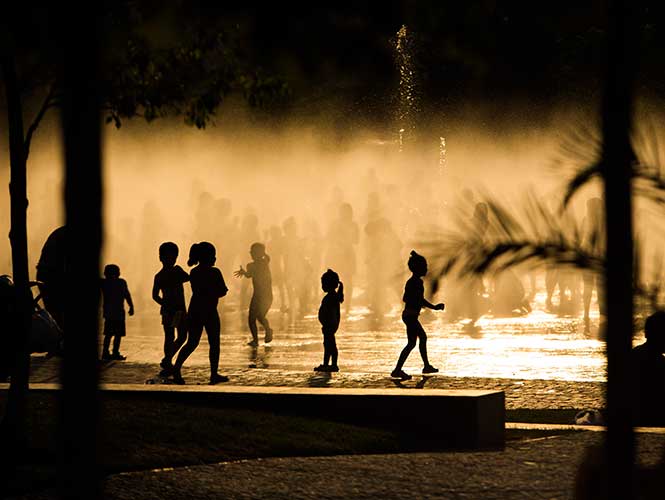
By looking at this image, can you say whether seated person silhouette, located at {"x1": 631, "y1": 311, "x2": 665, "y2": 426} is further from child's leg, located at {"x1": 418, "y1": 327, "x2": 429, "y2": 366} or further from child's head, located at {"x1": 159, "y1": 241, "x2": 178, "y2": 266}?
child's head, located at {"x1": 159, "y1": 241, "x2": 178, "y2": 266}

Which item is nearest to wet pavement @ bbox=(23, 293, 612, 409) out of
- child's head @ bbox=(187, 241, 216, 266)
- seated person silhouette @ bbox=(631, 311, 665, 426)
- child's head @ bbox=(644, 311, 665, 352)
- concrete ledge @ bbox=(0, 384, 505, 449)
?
child's head @ bbox=(187, 241, 216, 266)

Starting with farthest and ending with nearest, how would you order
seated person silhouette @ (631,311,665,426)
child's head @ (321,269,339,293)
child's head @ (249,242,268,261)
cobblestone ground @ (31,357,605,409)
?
child's head @ (249,242,268,261) → child's head @ (321,269,339,293) → cobblestone ground @ (31,357,605,409) → seated person silhouette @ (631,311,665,426)

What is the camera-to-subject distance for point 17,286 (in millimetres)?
10328

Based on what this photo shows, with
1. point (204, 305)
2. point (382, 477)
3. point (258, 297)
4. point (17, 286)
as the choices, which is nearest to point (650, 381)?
point (382, 477)

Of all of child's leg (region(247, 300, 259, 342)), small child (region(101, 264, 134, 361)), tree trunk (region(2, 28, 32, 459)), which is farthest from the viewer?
child's leg (region(247, 300, 259, 342))

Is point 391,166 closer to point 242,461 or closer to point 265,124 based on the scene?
point 265,124

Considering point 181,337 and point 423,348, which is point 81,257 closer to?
point 181,337

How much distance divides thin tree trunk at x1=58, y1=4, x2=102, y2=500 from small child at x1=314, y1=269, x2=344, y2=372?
10644 millimetres

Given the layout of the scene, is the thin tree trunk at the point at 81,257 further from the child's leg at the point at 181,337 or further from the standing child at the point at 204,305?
the child's leg at the point at 181,337

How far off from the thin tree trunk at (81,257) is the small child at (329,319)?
1064cm

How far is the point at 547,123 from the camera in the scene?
46.8 metres

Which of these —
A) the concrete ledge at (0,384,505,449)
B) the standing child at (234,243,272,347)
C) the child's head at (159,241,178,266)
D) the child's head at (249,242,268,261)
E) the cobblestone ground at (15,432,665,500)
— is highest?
the child's head at (249,242,268,261)

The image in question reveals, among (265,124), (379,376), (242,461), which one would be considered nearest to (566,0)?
(242,461)

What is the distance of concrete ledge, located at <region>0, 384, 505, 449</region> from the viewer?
11289 millimetres
